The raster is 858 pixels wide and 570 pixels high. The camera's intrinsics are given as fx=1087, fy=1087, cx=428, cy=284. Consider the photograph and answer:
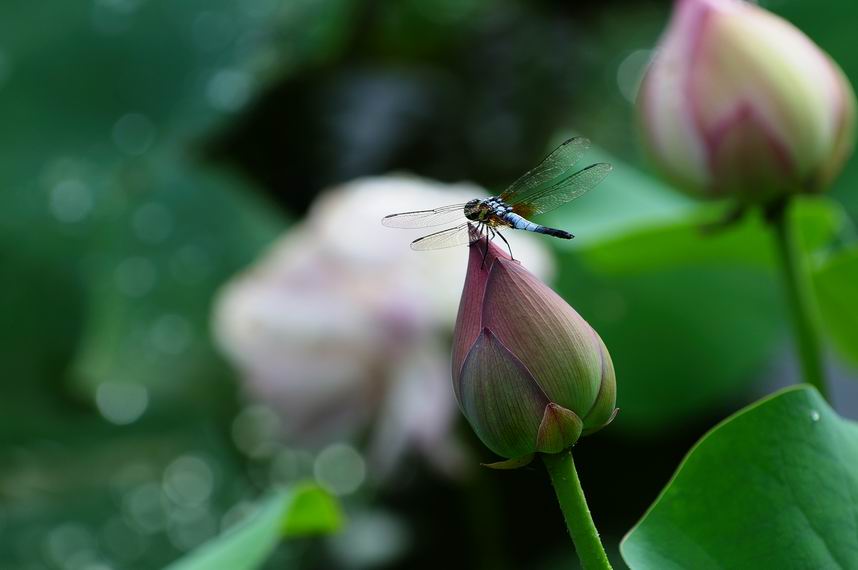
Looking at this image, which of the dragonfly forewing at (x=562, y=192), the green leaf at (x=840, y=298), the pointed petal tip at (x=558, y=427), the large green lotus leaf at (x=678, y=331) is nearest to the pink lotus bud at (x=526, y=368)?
the pointed petal tip at (x=558, y=427)

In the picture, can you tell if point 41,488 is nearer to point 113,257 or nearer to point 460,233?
point 113,257

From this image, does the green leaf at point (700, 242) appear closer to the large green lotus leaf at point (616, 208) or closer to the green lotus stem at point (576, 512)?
the large green lotus leaf at point (616, 208)

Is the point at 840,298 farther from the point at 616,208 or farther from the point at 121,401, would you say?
the point at 121,401

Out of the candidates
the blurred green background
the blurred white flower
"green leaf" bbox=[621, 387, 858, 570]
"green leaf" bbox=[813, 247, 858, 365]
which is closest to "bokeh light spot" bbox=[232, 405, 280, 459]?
the blurred green background

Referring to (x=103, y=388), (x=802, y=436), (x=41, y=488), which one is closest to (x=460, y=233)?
(x=802, y=436)

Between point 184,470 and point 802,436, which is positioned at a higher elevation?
point 802,436
